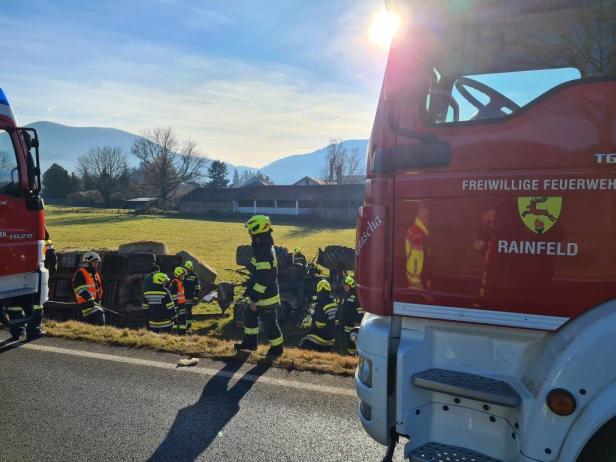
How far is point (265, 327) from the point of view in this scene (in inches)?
A: 212

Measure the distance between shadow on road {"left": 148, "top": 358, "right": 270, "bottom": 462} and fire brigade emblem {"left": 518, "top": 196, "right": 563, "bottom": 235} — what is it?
2.60 m

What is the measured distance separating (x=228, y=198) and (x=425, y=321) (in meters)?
61.1

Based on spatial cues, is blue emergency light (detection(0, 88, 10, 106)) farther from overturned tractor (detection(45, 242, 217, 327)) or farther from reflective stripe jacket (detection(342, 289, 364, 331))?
reflective stripe jacket (detection(342, 289, 364, 331))

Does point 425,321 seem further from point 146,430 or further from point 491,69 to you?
point 146,430

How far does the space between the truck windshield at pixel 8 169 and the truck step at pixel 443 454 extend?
5349mm

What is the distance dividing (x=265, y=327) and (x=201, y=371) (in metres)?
1.12

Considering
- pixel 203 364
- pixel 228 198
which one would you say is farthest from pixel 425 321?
pixel 228 198

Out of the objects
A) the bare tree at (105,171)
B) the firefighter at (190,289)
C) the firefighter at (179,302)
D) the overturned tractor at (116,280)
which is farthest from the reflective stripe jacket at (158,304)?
the bare tree at (105,171)

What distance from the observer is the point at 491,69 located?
228 cm

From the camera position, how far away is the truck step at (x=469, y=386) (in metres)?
2.01

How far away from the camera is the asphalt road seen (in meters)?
3.08

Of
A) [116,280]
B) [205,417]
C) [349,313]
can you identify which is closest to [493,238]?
[205,417]

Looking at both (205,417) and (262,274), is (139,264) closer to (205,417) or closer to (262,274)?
(262,274)

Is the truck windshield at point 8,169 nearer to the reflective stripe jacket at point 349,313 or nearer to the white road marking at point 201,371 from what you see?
the white road marking at point 201,371
